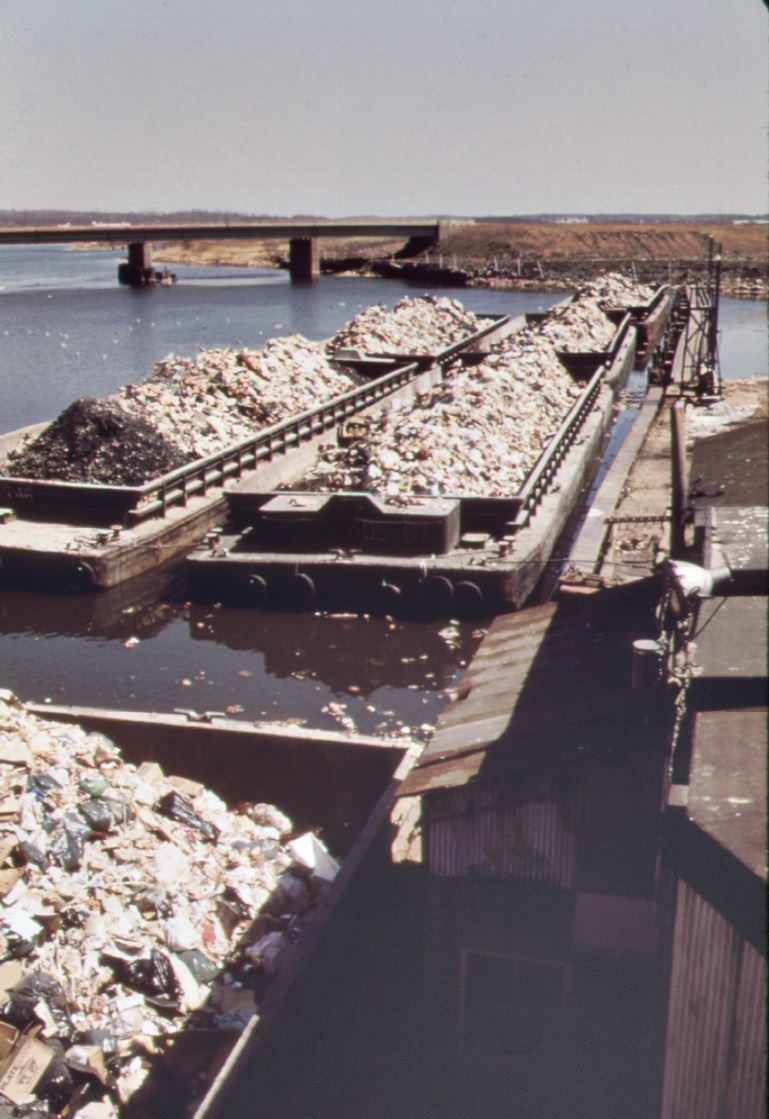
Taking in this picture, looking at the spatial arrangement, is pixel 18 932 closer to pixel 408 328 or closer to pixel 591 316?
pixel 408 328

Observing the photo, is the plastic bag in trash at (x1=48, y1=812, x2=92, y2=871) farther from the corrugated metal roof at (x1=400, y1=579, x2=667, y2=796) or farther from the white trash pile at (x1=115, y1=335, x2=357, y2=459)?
the white trash pile at (x1=115, y1=335, x2=357, y2=459)

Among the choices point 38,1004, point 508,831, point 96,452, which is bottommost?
point 38,1004

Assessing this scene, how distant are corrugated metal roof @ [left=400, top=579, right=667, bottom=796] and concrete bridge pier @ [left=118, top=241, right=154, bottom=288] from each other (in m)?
115

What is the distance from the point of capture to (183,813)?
A: 32.1ft

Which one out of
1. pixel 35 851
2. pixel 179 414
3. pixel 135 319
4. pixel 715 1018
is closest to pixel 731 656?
pixel 715 1018

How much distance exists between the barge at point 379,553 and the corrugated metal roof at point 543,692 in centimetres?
669

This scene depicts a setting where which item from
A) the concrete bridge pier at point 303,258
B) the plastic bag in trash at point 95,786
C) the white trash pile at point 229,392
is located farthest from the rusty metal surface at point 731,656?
the concrete bridge pier at point 303,258

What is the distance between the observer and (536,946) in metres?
7.43

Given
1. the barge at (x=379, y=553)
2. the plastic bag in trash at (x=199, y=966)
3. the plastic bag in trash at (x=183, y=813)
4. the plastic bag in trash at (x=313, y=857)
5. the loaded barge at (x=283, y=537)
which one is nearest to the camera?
the plastic bag in trash at (x=199, y=966)

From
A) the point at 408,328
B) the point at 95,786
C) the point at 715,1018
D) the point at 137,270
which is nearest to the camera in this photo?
the point at 715,1018

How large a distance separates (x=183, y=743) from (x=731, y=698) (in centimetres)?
628

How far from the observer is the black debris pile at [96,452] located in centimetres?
2209

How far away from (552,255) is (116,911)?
439 ft

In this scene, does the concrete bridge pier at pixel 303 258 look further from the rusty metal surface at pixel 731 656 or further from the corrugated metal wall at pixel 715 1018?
the corrugated metal wall at pixel 715 1018
